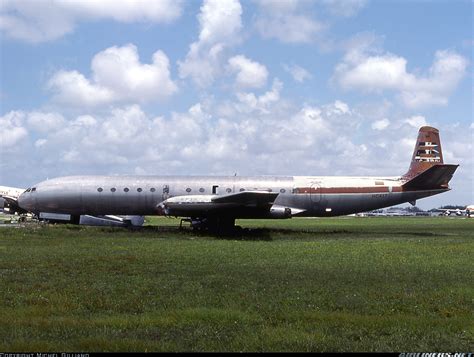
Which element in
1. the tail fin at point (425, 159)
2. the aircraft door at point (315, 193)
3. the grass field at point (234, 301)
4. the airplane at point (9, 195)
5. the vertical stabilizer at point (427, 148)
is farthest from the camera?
the airplane at point (9, 195)

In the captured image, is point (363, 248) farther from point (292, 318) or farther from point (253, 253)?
point (292, 318)

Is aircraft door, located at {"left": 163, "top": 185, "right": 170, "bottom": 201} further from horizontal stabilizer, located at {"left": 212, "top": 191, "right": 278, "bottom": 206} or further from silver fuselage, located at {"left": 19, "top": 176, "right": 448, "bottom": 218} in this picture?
horizontal stabilizer, located at {"left": 212, "top": 191, "right": 278, "bottom": 206}

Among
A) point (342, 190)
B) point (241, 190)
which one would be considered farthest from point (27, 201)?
point (342, 190)

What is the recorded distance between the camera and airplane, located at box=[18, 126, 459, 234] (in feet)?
109

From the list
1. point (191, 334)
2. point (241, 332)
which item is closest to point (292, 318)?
point (241, 332)

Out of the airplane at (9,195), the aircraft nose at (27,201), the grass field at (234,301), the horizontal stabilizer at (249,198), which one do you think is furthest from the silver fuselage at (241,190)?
the airplane at (9,195)

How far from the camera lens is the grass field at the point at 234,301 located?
7984 mm

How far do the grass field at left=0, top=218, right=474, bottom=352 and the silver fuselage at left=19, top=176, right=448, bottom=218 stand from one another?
13.7 meters

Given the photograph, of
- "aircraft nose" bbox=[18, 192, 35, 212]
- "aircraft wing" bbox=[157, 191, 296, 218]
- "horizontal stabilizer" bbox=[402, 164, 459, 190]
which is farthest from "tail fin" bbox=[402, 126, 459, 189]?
"aircraft nose" bbox=[18, 192, 35, 212]

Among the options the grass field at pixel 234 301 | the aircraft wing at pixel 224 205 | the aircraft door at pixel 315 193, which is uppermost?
the aircraft door at pixel 315 193

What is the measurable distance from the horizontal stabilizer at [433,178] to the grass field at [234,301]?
43.8ft

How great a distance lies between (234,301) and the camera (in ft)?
35.3

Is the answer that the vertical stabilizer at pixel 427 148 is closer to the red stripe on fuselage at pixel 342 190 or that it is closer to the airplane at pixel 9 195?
the red stripe on fuselage at pixel 342 190

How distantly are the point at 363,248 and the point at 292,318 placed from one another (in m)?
14.0
